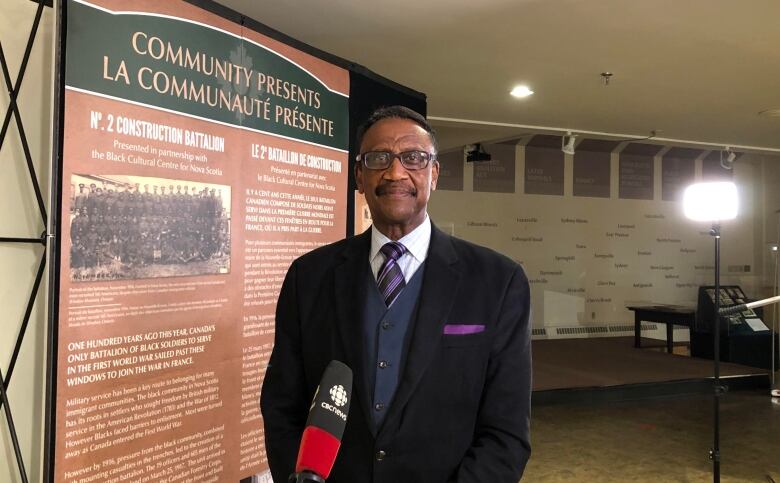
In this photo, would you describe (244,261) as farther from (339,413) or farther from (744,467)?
(744,467)

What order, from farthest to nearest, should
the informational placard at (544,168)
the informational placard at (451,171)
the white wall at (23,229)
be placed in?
the informational placard at (544,168) < the informational placard at (451,171) < the white wall at (23,229)

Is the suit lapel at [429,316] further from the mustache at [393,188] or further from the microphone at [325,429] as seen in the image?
the microphone at [325,429]

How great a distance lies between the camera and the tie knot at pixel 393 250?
1.32 metres

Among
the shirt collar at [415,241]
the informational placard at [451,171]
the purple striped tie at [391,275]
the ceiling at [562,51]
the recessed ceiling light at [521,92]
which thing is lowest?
the purple striped tie at [391,275]

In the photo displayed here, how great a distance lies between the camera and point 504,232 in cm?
880

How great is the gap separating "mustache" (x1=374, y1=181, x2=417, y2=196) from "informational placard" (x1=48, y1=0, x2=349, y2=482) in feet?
3.66

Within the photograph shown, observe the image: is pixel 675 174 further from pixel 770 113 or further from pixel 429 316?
pixel 429 316

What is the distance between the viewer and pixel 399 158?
51.1 inches

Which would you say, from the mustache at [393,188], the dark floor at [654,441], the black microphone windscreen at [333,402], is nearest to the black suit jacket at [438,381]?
the mustache at [393,188]

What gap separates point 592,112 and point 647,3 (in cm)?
251

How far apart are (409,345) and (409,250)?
21cm

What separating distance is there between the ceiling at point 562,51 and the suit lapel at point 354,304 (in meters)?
2.22

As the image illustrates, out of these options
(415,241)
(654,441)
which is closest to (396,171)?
(415,241)

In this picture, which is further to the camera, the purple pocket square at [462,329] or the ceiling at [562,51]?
the ceiling at [562,51]
